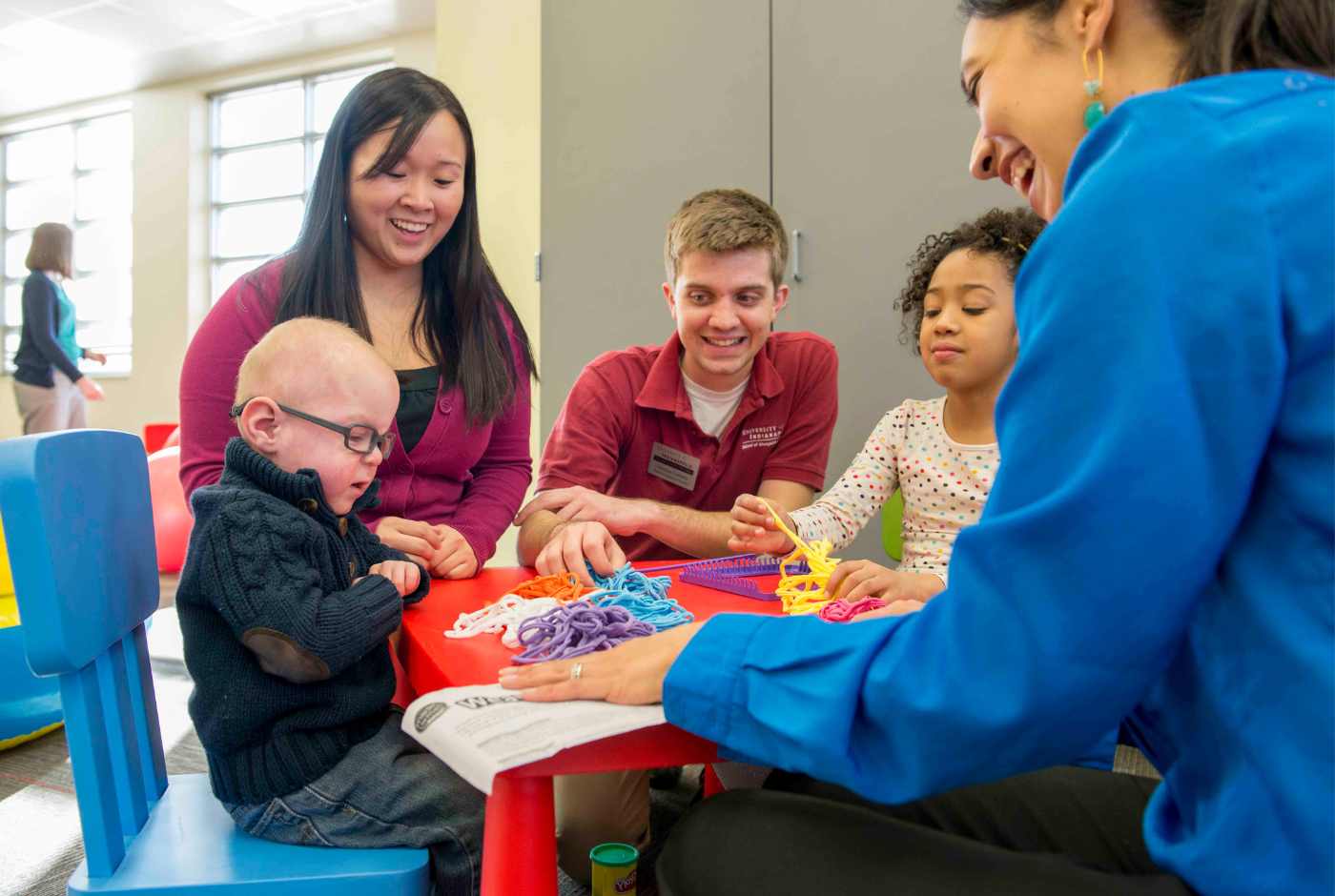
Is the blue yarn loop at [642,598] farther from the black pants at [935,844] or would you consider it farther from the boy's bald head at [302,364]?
the boy's bald head at [302,364]

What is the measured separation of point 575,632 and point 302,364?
50 centimetres

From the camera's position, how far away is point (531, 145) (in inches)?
210

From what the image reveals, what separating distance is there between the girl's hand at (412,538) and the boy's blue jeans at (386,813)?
49cm

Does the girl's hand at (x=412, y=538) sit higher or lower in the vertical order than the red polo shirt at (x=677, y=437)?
lower

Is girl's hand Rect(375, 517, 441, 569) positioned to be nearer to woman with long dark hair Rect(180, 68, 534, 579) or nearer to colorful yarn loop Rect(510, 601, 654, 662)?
woman with long dark hair Rect(180, 68, 534, 579)

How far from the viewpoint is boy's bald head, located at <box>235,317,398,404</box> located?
1.23 metres

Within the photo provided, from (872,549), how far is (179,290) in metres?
8.81

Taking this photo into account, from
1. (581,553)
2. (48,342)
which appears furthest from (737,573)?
(48,342)

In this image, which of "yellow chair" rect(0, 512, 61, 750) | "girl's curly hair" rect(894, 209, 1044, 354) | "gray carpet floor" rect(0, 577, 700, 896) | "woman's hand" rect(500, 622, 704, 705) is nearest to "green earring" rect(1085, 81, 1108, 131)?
"woman's hand" rect(500, 622, 704, 705)

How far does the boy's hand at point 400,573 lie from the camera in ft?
4.24

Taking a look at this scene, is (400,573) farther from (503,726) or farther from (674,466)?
(674,466)

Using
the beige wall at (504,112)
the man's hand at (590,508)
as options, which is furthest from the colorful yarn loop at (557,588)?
the beige wall at (504,112)

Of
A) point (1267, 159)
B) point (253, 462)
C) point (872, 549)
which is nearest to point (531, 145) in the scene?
point (872, 549)

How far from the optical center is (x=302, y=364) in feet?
4.06
